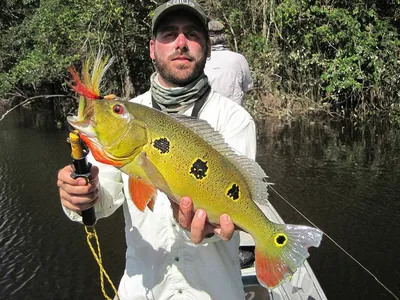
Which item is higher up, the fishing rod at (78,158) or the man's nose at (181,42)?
the man's nose at (181,42)

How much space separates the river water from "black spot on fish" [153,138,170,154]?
5269 millimetres

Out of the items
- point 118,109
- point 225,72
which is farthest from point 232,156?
point 225,72

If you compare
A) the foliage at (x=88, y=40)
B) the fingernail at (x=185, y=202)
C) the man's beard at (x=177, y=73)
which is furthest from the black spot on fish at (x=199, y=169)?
the foliage at (x=88, y=40)

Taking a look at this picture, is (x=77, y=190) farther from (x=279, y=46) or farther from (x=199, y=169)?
(x=279, y=46)

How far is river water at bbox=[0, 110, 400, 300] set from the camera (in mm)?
7043

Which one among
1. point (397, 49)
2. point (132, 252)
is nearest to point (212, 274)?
point (132, 252)

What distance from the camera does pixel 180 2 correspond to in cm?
235

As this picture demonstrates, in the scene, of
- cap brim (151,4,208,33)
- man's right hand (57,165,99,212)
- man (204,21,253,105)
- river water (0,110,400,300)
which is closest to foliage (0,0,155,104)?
river water (0,110,400,300)

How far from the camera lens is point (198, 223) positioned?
1860 millimetres

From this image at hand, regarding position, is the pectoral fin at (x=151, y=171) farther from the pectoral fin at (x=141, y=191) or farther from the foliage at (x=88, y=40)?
the foliage at (x=88, y=40)

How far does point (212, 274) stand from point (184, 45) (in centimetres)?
120

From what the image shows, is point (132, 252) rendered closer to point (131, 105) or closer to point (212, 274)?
point (212, 274)

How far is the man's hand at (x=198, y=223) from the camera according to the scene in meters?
1.84

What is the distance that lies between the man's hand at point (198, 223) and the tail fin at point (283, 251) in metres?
0.20
